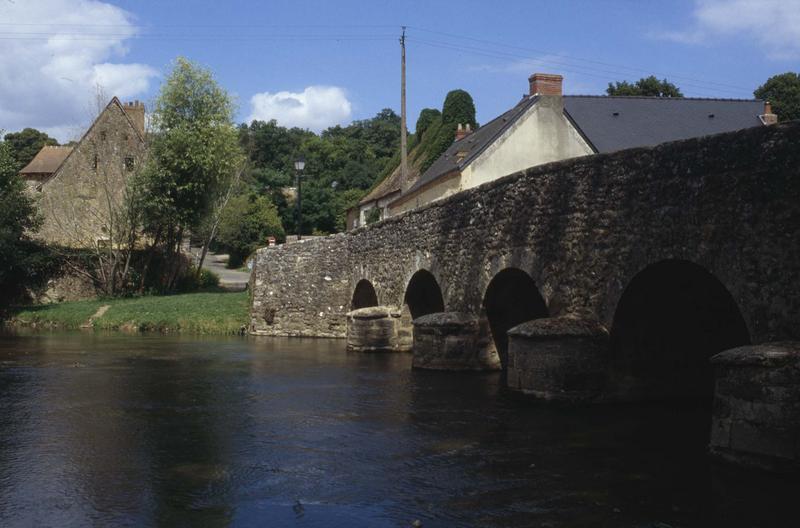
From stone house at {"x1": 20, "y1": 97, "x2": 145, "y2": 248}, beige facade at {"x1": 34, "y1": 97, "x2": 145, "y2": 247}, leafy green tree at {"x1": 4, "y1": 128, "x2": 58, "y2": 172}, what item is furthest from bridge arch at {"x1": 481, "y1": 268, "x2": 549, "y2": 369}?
leafy green tree at {"x1": 4, "y1": 128, "x2": 58, "y2": 172}

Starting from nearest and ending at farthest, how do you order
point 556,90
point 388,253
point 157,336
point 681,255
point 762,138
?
1. point 762,138
2. point 681,255
3. point 388,253
4. point 157,336
5. point 556,90

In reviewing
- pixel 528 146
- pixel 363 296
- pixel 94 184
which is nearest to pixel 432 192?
pixel 528 146

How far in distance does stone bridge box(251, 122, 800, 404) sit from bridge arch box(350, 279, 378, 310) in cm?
500

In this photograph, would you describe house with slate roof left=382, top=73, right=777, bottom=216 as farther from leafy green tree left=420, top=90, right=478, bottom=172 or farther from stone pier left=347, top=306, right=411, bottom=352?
stone pier left=347, top=306, right=411, bottom=352

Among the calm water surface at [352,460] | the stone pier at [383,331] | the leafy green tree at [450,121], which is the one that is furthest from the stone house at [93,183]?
the calm water surface at [352,460]

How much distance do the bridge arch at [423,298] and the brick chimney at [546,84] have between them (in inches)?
513

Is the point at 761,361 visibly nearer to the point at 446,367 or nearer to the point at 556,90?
the point at 446,367

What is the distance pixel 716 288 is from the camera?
30.7ft

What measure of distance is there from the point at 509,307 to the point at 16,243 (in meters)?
23.8

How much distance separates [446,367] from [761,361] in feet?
25.3

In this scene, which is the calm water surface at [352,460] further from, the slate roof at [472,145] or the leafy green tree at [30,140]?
the leafy green tree at [30,140]

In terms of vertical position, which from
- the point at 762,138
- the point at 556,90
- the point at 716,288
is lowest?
the point at 716,288

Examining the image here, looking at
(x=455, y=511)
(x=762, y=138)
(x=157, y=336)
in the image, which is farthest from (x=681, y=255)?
(x=157, y=336)

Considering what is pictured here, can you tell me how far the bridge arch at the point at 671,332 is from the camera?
9.21 meters
